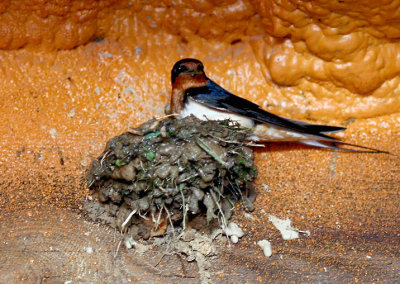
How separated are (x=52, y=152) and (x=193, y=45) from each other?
129 cm

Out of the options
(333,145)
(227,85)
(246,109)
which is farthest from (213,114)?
(333,145)

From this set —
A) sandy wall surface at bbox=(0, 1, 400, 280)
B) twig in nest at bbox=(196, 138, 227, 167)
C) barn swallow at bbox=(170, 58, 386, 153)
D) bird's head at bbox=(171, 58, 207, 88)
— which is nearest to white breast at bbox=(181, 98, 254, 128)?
barn swallow at bbox=(170, 58, 386, 153)

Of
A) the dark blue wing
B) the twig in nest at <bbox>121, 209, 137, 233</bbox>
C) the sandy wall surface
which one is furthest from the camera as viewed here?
the dark blue wing

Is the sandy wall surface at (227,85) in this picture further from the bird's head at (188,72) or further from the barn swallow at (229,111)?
the bird's head at (188,72)

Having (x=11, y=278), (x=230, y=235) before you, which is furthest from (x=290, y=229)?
(x=11, y=278)

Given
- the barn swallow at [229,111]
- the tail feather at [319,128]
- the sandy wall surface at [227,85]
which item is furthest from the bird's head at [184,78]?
the tail feather at [319,128]

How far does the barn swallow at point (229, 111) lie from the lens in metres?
2.87

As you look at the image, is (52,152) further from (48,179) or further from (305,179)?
(305,179)

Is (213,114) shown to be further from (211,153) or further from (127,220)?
(127,220)

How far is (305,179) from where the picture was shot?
115 inches

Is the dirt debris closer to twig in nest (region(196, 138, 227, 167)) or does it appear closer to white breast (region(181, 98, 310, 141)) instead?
twig in nest (region(196, 138, 227, 167))

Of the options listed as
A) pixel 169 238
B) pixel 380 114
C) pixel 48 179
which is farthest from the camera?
pixel 380 114

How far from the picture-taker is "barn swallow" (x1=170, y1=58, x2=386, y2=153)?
2871 millimetres

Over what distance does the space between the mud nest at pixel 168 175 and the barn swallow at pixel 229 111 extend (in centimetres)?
22
